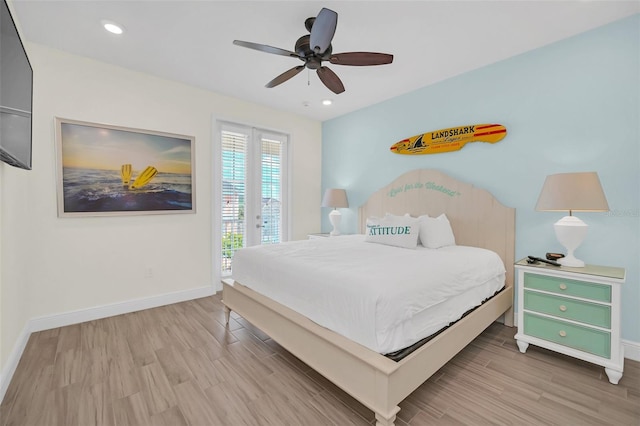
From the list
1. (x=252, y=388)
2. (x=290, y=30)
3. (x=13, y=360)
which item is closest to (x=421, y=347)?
(x=252, y=388)

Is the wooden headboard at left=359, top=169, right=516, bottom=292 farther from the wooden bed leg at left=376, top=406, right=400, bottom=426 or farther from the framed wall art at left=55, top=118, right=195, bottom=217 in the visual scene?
the framed wall art at left=55, top=118, right=195, bottom=217

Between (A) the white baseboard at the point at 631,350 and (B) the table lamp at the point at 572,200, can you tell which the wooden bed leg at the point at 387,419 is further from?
(A) the white baseboard at the point at 631,350

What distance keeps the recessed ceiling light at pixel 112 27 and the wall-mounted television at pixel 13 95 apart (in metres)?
0.70

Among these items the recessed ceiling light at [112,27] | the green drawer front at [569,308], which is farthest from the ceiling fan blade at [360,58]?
the green drawer front at [569,308]

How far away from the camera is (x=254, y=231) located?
14.0 feet

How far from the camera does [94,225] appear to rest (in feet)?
9.71

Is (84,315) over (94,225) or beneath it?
beneath

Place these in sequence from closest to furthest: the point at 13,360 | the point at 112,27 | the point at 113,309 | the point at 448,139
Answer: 1. the point at 13,360
2. the point at 112,27
3. the point at 113,309
4. the point at 448,139

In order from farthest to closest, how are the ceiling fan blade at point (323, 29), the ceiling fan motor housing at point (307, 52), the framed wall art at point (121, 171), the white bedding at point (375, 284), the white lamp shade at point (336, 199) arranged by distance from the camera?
the white lamp shade at point (336, 199)
the framed wall art at point (121, 171)
the ceiling fan motor housing at point (307, 52)
the ceiling fan blade at point (323, 29)
the white bedding at point (375, 284)

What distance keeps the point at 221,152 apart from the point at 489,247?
348 cm

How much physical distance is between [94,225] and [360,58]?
122 inches

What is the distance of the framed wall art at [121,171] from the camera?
2.80 m

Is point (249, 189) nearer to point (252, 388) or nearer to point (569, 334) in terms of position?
point (252, 388)

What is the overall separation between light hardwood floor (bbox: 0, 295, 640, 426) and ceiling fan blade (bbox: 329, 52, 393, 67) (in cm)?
235
